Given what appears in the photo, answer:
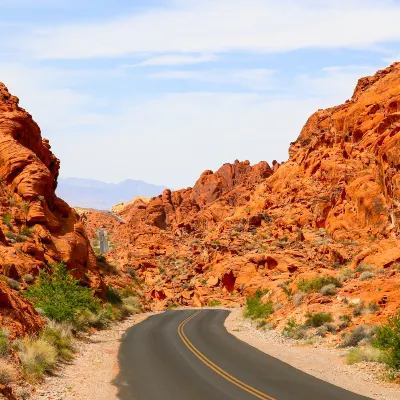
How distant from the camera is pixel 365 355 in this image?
1986cm

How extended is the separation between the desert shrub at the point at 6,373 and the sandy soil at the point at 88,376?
0.75 metres

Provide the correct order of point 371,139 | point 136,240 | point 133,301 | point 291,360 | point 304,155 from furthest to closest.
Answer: point 136,240 < point 304,155 < point 371,139 < point 133,301 < point 291,360

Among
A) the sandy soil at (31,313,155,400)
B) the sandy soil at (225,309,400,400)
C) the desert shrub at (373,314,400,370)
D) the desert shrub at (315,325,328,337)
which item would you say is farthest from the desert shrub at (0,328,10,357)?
the desert shrub at (315,325,328,337)

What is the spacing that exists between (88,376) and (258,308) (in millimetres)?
20410

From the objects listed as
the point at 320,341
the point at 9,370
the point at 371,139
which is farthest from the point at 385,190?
the point at 9,370

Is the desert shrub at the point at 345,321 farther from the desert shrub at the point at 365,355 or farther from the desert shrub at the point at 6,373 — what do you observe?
the desert shrub at the point at 6,373

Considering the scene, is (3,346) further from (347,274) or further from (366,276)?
(347,274)

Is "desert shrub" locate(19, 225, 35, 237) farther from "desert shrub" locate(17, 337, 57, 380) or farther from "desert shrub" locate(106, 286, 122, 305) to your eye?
"desert shrub" locate(17, 337, 57, 380)

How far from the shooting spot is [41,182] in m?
38.6

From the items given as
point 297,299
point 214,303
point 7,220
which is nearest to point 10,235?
point 7,220

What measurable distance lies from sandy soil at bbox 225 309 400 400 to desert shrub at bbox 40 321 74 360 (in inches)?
331

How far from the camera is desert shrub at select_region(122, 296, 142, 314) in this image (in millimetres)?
45375

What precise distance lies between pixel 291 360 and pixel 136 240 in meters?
77.5

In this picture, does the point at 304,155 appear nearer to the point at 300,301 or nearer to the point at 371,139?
the point at 371,139
